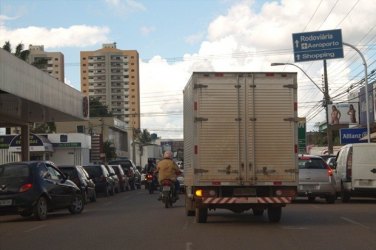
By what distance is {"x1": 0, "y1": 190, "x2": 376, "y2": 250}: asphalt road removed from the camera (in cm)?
1091

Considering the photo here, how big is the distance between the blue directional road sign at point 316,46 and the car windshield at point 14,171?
17.9 metres

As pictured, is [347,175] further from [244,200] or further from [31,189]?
[31,189]

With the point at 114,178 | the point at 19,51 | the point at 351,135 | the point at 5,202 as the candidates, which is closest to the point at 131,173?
the point at 114,178

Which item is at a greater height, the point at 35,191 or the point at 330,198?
the point at 35,191

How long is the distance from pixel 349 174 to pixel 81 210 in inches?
360

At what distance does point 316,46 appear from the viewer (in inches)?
1220

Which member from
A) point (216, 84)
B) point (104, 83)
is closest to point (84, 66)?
point (104, 83)

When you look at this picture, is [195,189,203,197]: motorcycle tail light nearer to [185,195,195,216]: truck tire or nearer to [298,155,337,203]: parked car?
[185,195,195,216]: truck tire

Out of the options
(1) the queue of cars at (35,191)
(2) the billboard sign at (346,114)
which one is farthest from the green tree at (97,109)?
(1) the queue of cars at (35,191)

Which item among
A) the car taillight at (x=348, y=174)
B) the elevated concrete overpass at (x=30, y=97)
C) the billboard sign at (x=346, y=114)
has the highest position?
the billboard sign at (x=346, y=114)

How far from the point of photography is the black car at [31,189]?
15844 mm

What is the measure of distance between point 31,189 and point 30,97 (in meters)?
8.66

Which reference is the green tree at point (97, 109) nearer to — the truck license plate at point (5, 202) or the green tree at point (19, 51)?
the green tree at point (19, 51)

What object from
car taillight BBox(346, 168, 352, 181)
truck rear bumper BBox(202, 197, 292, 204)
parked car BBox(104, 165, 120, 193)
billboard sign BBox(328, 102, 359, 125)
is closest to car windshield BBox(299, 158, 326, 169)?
car taillight BBox(346, 168, 352, 181)
